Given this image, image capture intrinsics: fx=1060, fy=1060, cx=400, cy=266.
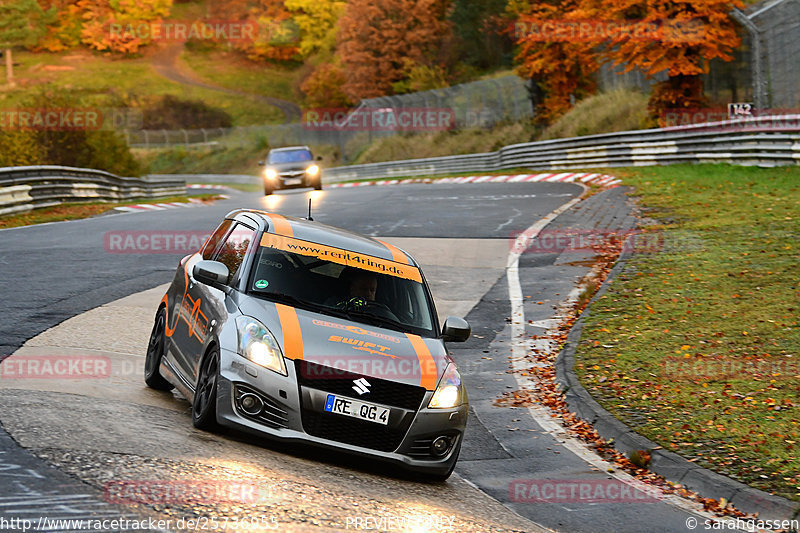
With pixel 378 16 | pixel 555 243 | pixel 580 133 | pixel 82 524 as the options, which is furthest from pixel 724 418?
pixel 378 16

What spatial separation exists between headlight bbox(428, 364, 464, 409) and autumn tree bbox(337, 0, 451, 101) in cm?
7421

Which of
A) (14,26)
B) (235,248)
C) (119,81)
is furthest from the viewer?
(119,81)

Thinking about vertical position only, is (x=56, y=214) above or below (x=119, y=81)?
below

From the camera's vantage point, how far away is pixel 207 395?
7.35 meters

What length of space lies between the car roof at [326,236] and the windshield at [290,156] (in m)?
29.6

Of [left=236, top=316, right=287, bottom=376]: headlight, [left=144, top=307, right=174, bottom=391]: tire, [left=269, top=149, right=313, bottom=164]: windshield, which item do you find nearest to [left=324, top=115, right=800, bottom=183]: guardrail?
[left=269, top=149, right=313, bottom=164]: windshield

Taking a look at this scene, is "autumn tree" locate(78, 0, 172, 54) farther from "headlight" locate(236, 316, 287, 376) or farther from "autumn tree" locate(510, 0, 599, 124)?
"headlight" locate(236, 316, 287, 376)

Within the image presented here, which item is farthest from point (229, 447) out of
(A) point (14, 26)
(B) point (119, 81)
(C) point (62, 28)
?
(C) point (62, 28)

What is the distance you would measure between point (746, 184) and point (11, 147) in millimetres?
23060

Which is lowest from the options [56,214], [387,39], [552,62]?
[56,214]

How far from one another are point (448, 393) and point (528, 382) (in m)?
3.56

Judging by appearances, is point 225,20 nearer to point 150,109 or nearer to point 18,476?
point 150,109

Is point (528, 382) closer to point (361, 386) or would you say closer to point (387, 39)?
point (361, 386)

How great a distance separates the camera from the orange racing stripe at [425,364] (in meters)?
7.36
